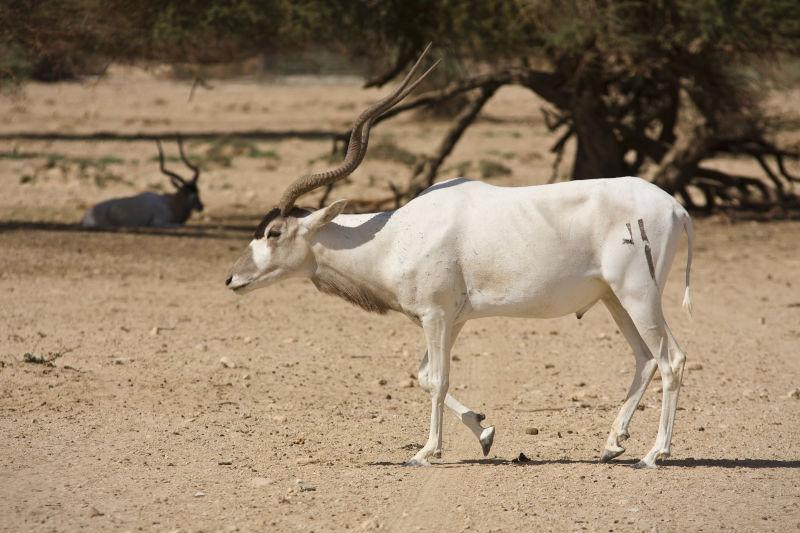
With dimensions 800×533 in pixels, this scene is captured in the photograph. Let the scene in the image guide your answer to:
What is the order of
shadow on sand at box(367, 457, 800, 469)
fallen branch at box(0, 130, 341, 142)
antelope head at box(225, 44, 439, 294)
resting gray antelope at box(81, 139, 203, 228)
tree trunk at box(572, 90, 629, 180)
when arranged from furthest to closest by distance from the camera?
fallen branch at box(0, 130, 341, 142) < tree trunk at box(572, 90, 629, 180) < resting gray antelope at box(81, 139, 203, 228) < antelope head at box(225, 44, 439, 294) < shadow on sand at box(367, 457, 800, 469)

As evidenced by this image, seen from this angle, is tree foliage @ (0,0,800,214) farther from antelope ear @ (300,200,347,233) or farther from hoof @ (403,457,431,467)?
hoof @ (403,457,431,467)

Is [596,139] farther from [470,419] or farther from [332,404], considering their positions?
[470,419]

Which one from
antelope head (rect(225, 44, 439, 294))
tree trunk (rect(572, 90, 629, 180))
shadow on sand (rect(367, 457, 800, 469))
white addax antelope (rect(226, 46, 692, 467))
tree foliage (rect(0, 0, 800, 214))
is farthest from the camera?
tree trunk (rect(572, 90, 629, 180))

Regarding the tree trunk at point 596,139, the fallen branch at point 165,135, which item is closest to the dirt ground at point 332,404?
the tree trunk at point 596,139

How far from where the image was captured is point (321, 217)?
6934 mm

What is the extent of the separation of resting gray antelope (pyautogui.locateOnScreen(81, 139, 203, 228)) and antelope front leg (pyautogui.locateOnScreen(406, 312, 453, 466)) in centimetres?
1053

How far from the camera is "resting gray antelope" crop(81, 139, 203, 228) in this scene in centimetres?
1677

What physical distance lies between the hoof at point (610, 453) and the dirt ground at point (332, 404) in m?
0.06

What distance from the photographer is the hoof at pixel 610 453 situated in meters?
6.72

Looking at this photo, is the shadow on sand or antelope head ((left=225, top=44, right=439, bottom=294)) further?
antelope head ((left=225, top=44, right=439, bottom=294))

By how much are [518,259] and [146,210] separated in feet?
37.7

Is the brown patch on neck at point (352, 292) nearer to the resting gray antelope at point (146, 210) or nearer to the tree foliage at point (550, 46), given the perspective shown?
the tree foliage at point (550, 46)

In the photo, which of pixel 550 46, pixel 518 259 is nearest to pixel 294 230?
pixel 518 259

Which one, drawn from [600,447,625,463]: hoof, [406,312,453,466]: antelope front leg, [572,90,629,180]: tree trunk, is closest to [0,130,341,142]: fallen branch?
[572,90,629,180]: tree trunk
